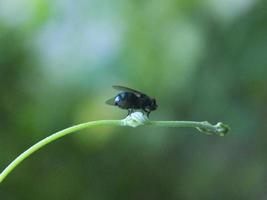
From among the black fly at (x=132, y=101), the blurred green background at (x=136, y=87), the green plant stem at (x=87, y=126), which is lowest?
the green plant stem at (x=87, y=126)

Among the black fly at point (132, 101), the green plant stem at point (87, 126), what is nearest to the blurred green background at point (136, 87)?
the black fly at point (132, 101)

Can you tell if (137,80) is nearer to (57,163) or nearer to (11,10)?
(11,10)

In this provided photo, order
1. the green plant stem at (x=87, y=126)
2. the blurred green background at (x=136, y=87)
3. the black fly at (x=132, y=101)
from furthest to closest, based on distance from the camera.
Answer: the blurred green background at (x=136, y=87)
the black fly at (x=132, y=101)
the green plant stem at (x=87, y=126)

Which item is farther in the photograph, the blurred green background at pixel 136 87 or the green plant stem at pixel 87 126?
the blurred green background at pixel 136 87

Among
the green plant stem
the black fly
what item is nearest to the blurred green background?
the black fly

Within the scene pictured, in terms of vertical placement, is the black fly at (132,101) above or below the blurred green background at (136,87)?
below

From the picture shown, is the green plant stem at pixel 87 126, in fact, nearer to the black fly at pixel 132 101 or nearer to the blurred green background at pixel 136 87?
the black fly at pixel 132 101

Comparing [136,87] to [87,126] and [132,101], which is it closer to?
[132,101]

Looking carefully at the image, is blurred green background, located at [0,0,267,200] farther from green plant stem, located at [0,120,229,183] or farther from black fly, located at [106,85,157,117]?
green plant stem, located at [0,120,229,183]

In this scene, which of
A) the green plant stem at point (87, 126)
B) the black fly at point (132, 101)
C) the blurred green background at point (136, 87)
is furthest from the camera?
the blurred green background at point (136, 87)

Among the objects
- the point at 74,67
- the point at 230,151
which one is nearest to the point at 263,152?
the point at 230,151
